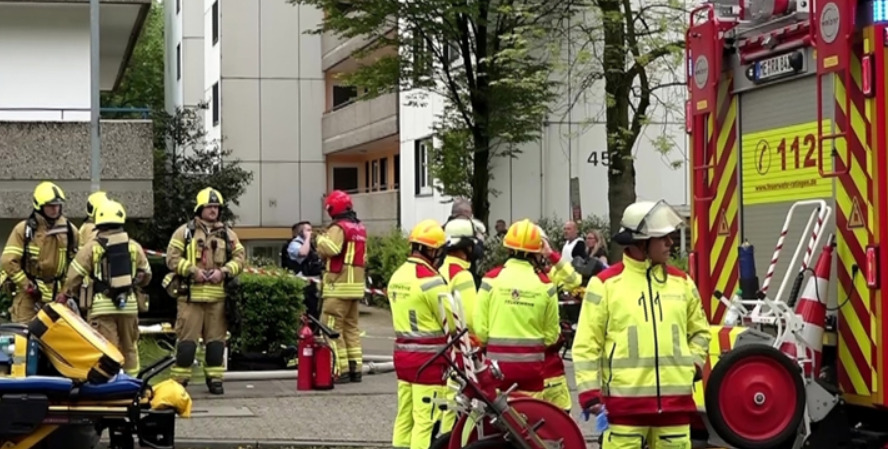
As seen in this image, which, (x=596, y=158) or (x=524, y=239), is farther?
(x=596, y=158)

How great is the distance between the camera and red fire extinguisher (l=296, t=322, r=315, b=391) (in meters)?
14.4

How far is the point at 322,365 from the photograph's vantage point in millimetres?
14477

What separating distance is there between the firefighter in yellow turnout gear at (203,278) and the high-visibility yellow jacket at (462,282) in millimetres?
4601

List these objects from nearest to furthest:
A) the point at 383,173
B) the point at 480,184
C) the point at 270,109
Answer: the point at 480,184
the point at 383,173
the point at 270,109

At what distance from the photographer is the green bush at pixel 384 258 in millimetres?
31000

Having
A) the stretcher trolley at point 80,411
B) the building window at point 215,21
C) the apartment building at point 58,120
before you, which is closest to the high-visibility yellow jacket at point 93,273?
the stretcher trolley at point 80,411

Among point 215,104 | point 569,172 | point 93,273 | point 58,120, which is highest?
point 215,104

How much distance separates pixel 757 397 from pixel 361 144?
33.7 metres

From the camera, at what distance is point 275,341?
15.9 m

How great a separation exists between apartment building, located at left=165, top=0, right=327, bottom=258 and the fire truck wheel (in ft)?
118

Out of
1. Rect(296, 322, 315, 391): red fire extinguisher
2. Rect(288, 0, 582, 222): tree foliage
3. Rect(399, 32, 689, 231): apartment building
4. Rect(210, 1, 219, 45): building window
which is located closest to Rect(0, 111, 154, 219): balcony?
Rect(296, 322, 315, 391): red fire extinguisher

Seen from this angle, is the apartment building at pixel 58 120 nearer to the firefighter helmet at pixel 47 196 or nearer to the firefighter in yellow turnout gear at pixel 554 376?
the firefighter helmet at pixel 47 196

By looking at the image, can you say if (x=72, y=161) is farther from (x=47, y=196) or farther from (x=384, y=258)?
(x=384, y=258)

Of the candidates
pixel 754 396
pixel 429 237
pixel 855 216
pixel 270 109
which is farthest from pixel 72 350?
pixel 270 109
